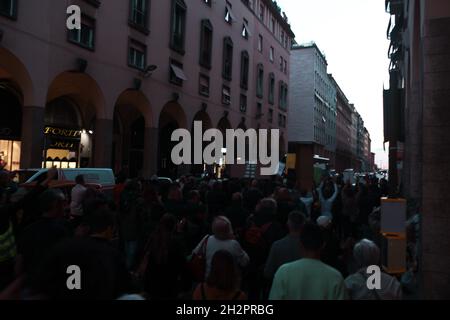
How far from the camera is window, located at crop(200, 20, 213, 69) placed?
28.0m

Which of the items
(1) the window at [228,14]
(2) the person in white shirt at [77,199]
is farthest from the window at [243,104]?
(2) the person in white shirt at [77,199]

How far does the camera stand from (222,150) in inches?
1337

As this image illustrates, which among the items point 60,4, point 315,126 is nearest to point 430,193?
point 60,4

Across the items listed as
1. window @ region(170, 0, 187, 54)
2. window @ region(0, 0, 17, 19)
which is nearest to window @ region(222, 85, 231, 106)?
window @ region(170, 0, 187, 54)

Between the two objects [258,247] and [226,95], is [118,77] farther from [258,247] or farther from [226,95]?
[258,247]

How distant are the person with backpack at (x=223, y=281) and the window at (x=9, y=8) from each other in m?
14.6

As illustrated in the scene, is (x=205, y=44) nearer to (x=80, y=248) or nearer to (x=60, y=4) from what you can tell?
(x=60, y=4)

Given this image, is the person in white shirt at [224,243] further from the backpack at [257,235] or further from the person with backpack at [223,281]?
the person with backpack at [223,281]

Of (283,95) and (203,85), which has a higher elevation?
(283,95)

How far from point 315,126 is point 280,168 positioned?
4198cm

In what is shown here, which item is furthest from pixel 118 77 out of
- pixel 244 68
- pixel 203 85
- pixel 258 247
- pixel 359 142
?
pixel 359 142

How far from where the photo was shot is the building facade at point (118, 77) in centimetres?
1588

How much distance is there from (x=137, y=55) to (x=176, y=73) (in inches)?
117

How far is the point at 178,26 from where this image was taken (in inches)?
1006
